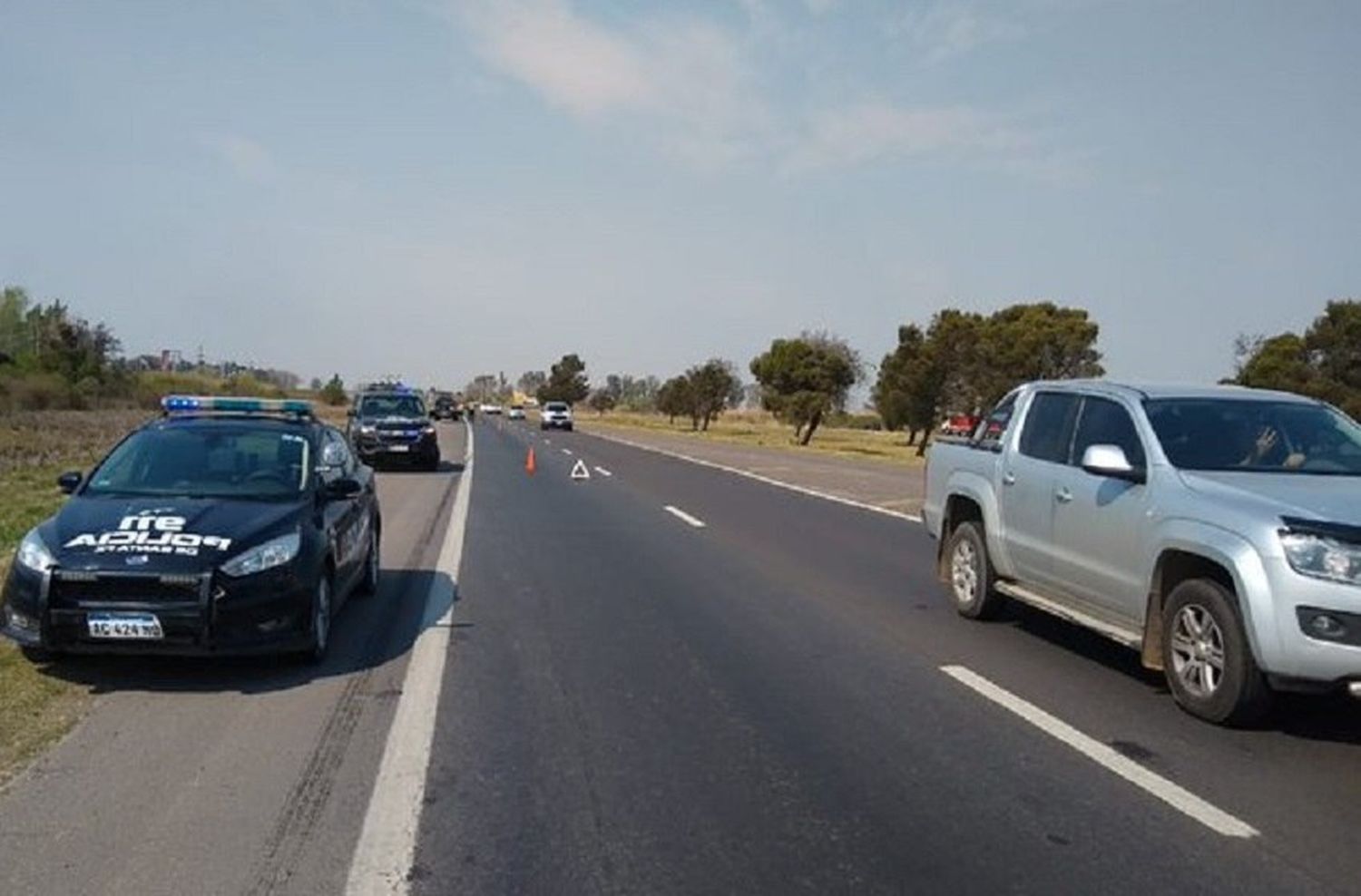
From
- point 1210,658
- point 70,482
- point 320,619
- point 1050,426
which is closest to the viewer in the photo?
point 1210,658

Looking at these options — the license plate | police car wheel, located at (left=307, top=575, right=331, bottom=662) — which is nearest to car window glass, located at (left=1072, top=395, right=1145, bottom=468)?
police car wheel, located at (left=307, top=575, right=331, bottom=662)

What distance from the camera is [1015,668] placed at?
8.38 metres

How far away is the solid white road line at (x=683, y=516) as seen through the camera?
18.1 metres

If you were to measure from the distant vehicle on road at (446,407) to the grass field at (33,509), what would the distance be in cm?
3170

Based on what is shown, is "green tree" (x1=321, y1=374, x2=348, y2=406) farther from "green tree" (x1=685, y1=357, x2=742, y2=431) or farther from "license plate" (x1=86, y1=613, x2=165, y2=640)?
"license plate" (x1=86, y1=613, x2=165, y2=640)

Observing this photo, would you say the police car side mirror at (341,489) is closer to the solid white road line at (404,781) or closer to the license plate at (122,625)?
the solid white road line at (404,781)

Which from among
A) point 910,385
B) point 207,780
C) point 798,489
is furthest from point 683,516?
point 910,385

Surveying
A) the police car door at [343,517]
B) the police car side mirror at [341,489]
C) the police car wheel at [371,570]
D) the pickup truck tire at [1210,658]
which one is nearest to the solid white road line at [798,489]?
the police car wheel at [371,570]

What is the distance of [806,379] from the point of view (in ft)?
234

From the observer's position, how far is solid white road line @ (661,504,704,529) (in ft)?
59.3

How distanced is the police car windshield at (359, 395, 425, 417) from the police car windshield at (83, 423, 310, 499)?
21.9 meters

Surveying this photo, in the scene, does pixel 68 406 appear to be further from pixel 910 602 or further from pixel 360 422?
pixel 910 602

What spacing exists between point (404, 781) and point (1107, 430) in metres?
5.17

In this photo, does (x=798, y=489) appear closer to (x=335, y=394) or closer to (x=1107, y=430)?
(x=1107, y=430)
